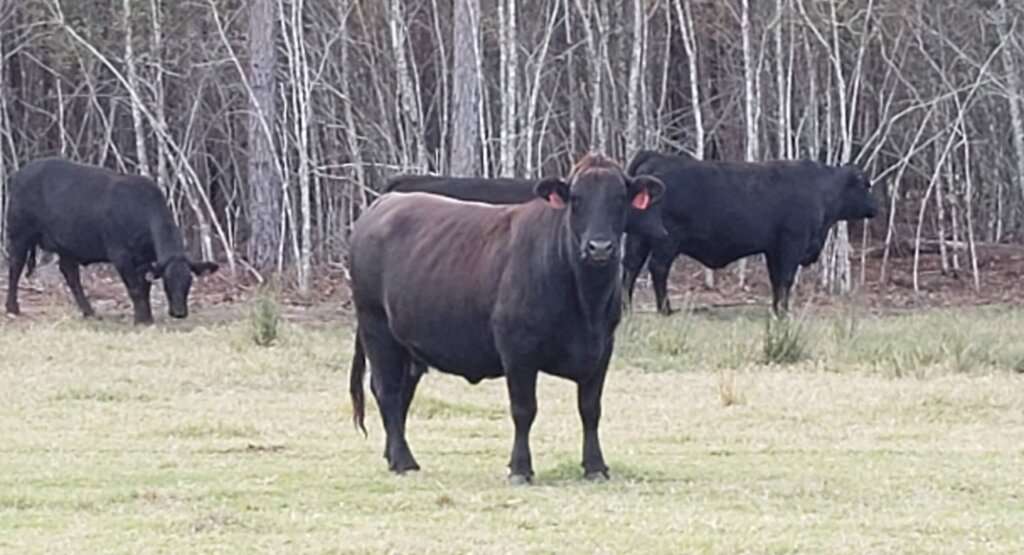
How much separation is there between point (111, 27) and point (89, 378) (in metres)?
10.7

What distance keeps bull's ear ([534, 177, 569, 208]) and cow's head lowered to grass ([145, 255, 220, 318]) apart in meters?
10.4

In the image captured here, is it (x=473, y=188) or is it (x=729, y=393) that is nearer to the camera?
(x=729, y=393)

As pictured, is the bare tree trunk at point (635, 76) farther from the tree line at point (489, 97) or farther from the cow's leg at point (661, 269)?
the cow's leg at point (661, 269)

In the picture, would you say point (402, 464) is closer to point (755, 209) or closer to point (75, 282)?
point (75, 282)

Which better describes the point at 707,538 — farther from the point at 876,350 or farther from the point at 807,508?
the point at 876,350

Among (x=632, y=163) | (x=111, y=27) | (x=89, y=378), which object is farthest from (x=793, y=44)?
(x=89, y=378)

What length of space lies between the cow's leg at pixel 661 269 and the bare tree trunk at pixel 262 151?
504 cm

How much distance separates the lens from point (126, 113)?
87.4ft

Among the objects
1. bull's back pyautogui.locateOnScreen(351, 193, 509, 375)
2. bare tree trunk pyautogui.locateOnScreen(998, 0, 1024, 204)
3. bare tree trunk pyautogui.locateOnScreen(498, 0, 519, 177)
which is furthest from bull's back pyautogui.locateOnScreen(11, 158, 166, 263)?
bull's back pyautogui.locateOnScreen(351, 193, 509, 375)

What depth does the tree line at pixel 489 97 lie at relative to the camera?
866 inches

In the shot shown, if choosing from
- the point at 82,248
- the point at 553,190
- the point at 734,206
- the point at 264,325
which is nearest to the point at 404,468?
the point at 553,190

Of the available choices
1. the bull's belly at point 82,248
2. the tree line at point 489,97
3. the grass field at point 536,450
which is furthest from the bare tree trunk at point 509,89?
the bull's belly at point 82,248

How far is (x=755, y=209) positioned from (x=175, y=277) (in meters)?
5.90

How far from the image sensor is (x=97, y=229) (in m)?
19.7
